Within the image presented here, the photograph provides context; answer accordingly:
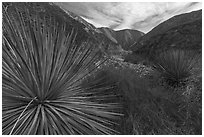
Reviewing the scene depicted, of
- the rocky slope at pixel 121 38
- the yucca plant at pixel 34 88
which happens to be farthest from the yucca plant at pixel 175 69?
the rocky slope at pixel 121 38

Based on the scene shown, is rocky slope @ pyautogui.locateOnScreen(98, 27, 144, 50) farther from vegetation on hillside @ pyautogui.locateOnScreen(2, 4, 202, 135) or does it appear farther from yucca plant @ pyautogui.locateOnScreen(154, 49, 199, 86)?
vegetation on hillside @ pyautogui.locateOnScreen(2, 4, 202, 135)

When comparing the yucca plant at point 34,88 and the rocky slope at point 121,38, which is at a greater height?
the rocky slope at point 121,38

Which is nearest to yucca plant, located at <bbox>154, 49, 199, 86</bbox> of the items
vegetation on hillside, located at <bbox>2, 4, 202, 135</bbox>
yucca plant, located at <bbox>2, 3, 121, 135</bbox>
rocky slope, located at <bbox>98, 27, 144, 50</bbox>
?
vegetation on hillside, located at <bbox>2, 4, 202, 135</bbox>

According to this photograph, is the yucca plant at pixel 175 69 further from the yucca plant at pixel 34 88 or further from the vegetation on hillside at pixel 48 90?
the yucca plant at pixel 34 88

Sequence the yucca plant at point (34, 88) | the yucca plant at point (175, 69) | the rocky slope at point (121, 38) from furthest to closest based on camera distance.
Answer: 1. the rocky slope at point (121, 38)
2. the yucca plant at point (175, 69)
3. the yucca plant at point (34, 88)

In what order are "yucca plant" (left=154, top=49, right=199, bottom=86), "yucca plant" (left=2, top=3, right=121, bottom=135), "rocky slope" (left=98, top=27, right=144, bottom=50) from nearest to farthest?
"yucca plant" (left=2, top=3, right=121, bottom=135) < "yucca plant" (left=154, top=49, right=199, bottom=86) < "rocky slope" (left=98, top=27, right=144, bottom=50)

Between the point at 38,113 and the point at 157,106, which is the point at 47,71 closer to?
the point at 38,113

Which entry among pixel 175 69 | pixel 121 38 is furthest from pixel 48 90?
pixel 121 38

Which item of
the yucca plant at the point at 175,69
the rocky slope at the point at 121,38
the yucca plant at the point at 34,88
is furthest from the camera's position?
the rocky slope at the point at 121,38

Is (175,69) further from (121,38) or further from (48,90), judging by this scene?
(121,38)

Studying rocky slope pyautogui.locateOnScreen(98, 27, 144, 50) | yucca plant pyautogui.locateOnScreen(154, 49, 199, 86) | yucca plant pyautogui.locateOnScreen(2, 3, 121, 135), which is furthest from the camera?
rocky slope pyautogui.locateOnScreen(98, 27, 144, 50)

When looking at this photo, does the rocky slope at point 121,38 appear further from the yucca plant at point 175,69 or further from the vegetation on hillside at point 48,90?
the vegetation on hillside at point 48,90

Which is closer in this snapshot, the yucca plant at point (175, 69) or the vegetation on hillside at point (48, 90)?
the vegetation on hillside at point (48, 90)
